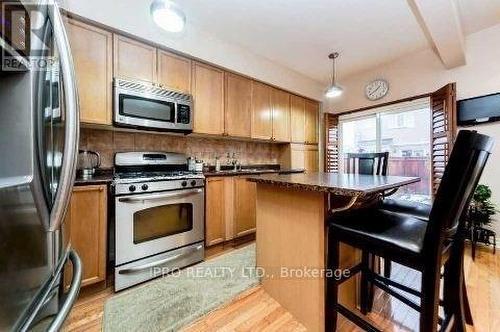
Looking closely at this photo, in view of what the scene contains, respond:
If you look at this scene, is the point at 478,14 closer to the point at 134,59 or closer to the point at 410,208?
the point at 410,208

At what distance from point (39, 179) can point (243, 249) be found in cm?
235

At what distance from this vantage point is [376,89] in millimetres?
3723

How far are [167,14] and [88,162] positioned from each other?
1548mm

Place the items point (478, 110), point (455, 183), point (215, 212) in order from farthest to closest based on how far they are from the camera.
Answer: point (478, 110) < point (215, 212) < point (455, 183)

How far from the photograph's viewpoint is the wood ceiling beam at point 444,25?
1.91m

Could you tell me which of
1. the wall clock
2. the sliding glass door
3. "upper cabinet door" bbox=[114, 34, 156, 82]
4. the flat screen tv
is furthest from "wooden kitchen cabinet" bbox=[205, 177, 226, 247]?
the flat screen tv

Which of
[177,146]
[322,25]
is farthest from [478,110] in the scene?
[177,146]

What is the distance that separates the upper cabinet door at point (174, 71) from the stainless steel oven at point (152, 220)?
811 mm

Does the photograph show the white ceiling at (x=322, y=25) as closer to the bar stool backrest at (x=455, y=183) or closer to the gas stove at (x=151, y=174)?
the gas stove at (x=151, y=174)

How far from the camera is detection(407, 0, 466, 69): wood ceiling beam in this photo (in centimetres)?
191

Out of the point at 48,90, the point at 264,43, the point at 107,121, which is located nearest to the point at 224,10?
the point at 264,43

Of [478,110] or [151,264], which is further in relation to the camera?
[478,110]

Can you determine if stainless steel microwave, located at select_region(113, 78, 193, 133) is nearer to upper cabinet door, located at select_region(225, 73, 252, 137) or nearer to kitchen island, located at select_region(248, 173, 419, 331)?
upper cabinet door, located at select_region(225, 73, 252, 137)

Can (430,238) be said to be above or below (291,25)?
below
